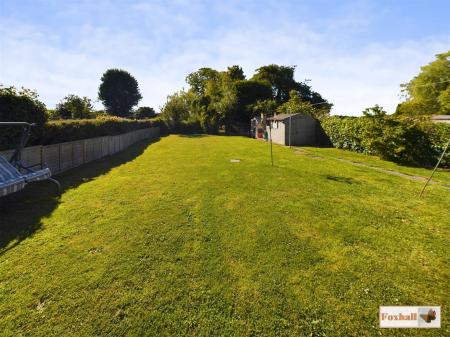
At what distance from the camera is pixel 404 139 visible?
16188mm

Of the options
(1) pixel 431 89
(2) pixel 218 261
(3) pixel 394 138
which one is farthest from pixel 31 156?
(1) pixel 431 89

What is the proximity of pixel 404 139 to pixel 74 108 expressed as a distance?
146 feet

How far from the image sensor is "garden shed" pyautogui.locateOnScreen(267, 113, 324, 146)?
28.1 m

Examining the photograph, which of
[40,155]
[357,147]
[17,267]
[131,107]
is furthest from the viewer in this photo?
[131,107]

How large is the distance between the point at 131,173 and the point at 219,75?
190ft

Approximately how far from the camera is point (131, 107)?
75938 millimetres

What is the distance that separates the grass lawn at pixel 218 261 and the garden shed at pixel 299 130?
1926 cm

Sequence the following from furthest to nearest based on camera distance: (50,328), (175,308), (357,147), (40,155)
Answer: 1. (357,147)
2. (40,155)
3. (175,308)
4. (50,328)

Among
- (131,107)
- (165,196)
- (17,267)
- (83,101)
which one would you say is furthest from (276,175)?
(131,107)

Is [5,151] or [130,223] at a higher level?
[5,151]

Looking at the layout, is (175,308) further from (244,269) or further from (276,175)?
(276,175)

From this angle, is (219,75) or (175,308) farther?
(219,75)

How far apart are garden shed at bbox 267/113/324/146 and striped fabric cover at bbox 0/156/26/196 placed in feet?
78.9

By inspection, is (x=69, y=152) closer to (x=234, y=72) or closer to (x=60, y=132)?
(x=60, y=132)
